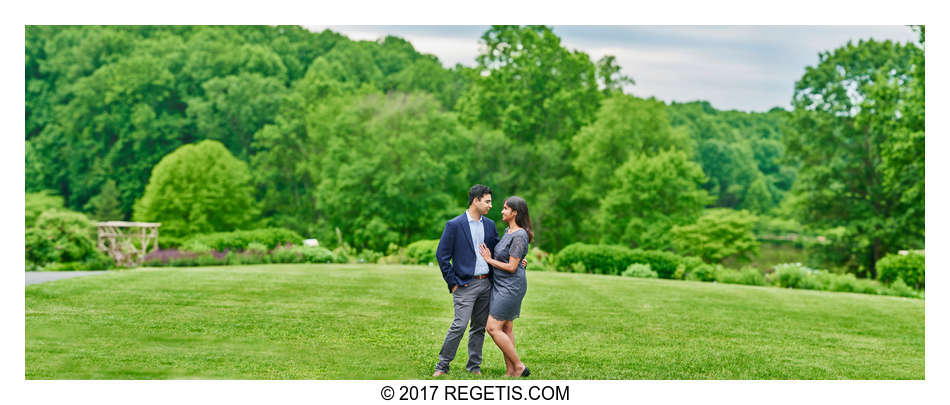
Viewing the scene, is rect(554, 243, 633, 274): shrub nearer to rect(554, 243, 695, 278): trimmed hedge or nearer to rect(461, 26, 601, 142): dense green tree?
rect(554, 243, 695, 278): trimmed hedge

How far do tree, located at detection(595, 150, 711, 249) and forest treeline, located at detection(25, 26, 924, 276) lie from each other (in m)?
0.09

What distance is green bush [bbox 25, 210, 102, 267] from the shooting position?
62.3 ft

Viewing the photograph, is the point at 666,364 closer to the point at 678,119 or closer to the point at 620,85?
the point at 620,85

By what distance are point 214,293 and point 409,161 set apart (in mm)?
18397

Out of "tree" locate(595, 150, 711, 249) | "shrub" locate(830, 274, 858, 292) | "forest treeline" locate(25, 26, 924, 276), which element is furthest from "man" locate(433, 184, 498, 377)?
"tree" locate(595, 150, 711, 249)

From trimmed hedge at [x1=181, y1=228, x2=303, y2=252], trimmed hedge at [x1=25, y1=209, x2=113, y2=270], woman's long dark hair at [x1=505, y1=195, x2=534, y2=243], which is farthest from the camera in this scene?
trimmed hedge at [x1=181, y1=228, x2=303, y2=252]

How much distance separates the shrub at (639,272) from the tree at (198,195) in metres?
20.3

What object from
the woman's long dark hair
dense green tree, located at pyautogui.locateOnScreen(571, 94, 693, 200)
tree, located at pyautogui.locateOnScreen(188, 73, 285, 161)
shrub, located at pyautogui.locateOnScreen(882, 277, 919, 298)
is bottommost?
shrub, located at pyautogui.locateOnScreen(882, 277, 919, 298)

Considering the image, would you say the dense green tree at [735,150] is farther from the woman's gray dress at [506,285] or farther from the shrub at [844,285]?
the woman's gray dress at [506,285]

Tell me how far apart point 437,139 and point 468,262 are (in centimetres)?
2565

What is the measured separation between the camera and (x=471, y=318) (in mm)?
7926

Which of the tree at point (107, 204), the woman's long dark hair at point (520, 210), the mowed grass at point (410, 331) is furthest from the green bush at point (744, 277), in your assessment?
the tree at point (107, 204)

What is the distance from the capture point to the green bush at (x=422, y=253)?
22734 millimetres
